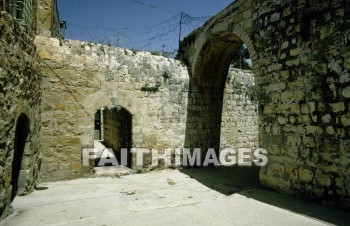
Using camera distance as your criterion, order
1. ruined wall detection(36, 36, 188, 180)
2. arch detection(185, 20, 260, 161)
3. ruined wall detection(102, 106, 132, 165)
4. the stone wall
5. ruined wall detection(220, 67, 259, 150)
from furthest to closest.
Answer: ruined wall detection(220, 67, 259, 150) → ruined wall detection(102, 106, 132, 165) → arch detection(185, 20, 260, 161) → ruined wall detection(36, 36, 188, 180) → the stone wall

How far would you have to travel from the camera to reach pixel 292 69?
462 centimetres

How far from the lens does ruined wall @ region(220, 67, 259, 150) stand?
8688mm

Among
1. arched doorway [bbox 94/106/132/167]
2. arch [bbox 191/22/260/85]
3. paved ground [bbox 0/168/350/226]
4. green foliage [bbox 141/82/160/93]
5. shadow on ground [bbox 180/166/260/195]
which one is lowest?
shadow on ground [bbox 180/166/260/195]

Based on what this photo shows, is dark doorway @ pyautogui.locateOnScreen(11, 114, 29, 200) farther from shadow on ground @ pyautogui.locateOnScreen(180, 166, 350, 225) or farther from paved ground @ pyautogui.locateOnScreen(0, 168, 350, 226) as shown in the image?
shadow on ground @ pyautogui.locateOnScreen(180, 166, 350, 225)

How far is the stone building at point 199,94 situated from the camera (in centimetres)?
388

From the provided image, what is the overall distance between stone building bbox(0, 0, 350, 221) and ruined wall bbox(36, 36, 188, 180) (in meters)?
0.02

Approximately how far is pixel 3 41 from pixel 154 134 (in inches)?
177

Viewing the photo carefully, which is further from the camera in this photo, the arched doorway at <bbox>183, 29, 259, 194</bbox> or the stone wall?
the arched doorway at <bbox>183, 29, 259, 194</bbox>

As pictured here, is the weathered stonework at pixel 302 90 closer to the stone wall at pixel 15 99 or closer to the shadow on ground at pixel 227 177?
→ the shadow on ground at pixel 227 177

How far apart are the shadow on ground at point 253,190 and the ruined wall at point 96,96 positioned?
139 cm

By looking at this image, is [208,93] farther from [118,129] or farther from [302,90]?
[302,90]

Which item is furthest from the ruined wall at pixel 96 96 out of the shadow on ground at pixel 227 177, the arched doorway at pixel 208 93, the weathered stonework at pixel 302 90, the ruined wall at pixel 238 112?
the weathered stonework at pixel 302 90

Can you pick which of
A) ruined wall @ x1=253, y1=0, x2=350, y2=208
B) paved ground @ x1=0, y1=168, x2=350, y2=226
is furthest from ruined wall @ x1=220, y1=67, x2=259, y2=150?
ruined wall @ x1=253, y1=0, x2=350, y2=208

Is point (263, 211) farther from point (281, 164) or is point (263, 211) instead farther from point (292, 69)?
point (292, 69)
